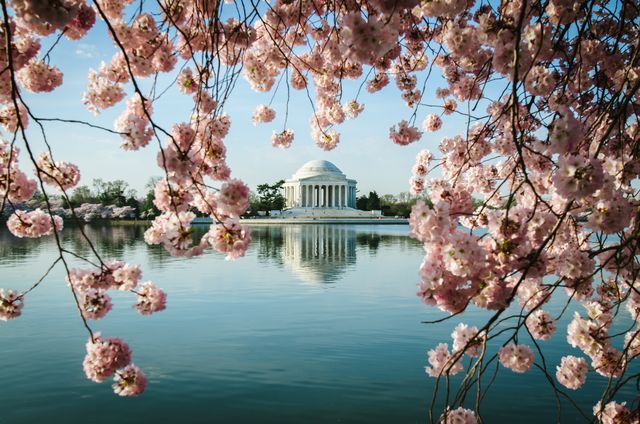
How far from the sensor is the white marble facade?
77.2 metres

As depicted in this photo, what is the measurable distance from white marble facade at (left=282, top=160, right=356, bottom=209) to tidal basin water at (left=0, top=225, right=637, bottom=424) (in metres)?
64.9

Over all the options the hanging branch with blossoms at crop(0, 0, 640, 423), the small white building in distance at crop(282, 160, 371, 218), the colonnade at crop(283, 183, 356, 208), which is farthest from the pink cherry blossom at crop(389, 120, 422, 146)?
the colonnade at crop(283, 183, 356, 208)

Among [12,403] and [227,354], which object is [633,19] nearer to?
[227,354]

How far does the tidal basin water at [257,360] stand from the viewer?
5.10 meters

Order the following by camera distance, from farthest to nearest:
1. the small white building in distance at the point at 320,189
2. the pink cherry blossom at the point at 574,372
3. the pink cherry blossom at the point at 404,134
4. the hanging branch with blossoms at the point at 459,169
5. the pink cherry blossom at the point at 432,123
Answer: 1. the small white building in distance at the point at 320,189
2. the pink cherry blossom at the point at 432,123
3. the pink cherry blossom at the point at 404,134
4. the pink cherry blossom at the point at 574,372
5. the hanging branch with blossoms at the point at 459,169

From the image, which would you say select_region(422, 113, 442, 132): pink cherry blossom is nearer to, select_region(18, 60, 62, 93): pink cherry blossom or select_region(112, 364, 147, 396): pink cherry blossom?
select_region(18, 60, 62, 93): pink cherry blossom

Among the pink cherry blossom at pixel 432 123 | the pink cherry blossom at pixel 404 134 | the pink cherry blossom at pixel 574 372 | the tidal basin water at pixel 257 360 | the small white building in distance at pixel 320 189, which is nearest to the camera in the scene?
the pink cherry blossom at pixel 574 372

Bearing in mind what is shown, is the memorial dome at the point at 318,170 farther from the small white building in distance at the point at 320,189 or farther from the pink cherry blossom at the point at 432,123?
the pink cherry blossom at the point at 432,123

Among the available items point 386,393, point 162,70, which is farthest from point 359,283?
point 162,70

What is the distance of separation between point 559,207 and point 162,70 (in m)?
2.68

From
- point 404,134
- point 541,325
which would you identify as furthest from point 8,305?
point 404,134

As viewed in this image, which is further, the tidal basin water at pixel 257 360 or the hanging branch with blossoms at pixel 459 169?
the tidal basin water at pixel 257 360

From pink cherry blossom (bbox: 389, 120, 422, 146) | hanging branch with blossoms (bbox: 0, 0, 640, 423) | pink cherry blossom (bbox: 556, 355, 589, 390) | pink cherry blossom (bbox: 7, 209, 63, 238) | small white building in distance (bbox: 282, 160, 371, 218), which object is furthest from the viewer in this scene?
small white building in distance (bbox: 282, 160, 371, 218)

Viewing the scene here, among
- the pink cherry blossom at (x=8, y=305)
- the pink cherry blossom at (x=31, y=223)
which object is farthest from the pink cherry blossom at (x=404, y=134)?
the pink cherry blossom at (x=8, y=305)
